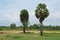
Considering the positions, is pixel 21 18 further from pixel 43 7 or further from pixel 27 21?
pixel 43 7

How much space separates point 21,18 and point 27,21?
322cm

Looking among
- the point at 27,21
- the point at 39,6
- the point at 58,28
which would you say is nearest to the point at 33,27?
the point at 58,28

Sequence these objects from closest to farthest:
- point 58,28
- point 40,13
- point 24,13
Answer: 1. point 40,13
2. point 24,13
3. point 58,28

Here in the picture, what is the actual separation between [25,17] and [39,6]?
93.6 feet

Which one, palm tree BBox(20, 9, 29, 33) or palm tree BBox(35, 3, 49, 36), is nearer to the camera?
palm tree BBox(35, 3, 49, 36)

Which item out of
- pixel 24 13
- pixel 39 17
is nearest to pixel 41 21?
pixel 39 17

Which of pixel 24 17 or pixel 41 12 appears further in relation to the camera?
pixel 24 17

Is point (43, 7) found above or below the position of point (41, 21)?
above

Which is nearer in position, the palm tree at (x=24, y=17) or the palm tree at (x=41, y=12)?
the palm tree at (x=41, y=12)

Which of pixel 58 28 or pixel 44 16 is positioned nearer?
pixel 44 16

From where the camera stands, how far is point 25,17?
9425 cm

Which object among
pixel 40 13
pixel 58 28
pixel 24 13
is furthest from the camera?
pixel 58 28

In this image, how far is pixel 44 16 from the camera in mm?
65438

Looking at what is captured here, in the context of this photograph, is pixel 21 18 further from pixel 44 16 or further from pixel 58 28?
pixel 58 28
